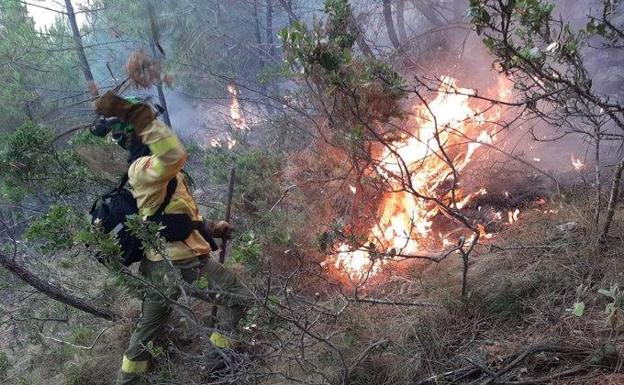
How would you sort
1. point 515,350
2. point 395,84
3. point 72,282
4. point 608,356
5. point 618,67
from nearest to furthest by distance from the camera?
1. point 608,356
2. point 515,350
3. point 395,84
4. point 72,282
5. point 618,67

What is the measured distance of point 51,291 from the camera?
16.0ft

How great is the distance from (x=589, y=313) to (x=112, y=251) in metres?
2.85

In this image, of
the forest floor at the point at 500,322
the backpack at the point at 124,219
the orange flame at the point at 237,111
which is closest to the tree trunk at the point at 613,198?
the forest floor at the point at 500,322

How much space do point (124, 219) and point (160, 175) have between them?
17.7 inches

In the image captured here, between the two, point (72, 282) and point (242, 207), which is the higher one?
point (242, 207)

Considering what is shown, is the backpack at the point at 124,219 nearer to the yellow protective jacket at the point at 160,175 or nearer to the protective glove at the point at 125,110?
the yellow protective jacket at the point at 160,175

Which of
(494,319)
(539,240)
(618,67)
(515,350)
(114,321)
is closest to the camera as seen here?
(515,350)

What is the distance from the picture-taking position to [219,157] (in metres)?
9.02

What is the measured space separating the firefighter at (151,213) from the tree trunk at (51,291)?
1.42 m

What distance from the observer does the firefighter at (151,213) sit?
3553 millimetres

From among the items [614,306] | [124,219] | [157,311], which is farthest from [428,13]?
[614,306]

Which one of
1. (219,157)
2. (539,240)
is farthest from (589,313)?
(219,157)

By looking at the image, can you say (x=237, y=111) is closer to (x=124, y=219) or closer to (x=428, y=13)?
(x=428, y=13)

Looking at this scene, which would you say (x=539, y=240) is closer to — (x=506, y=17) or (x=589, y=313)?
(x=589, y=313)
